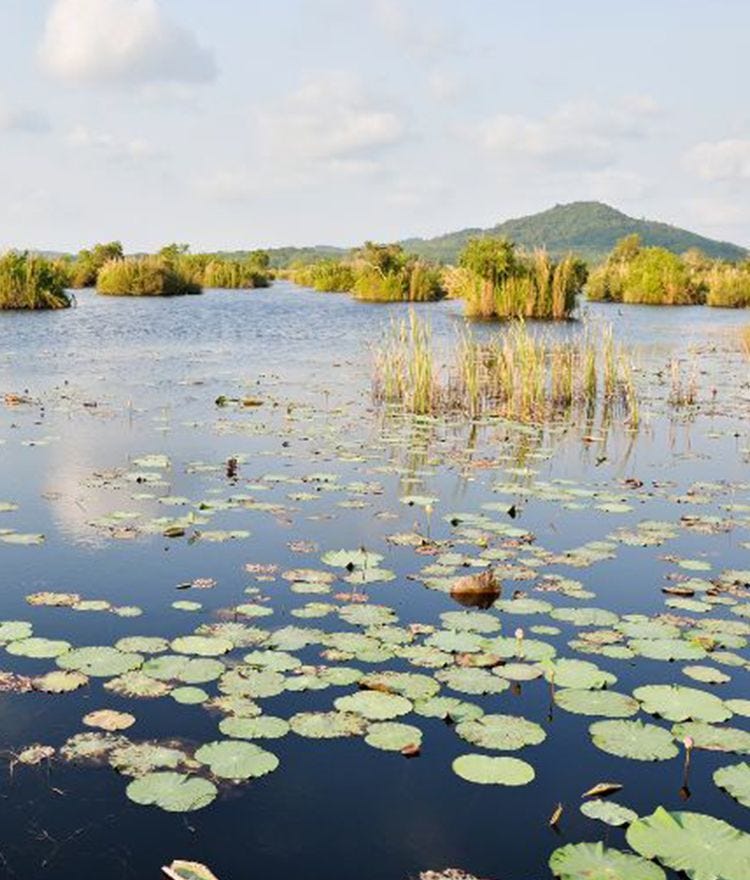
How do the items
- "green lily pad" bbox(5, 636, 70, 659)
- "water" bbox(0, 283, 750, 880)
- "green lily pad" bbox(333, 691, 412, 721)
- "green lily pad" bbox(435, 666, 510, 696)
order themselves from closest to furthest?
"water" bbox(0, 283, 750, 880) < "green lily pad" bbox(333, 691, 412, 721) < "green lily pad" bbox(435, 666, 510, 696) < "green lily pad" bbox(5, 636, 70, 659)

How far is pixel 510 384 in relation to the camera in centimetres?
1210

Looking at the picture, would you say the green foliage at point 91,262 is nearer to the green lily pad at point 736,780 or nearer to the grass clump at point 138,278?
the grass clump at point 138,278

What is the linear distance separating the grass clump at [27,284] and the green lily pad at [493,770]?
27079 mm

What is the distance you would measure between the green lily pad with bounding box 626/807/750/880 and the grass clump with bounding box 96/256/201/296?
37.0m

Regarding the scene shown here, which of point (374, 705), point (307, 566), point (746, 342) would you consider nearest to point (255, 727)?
point (374, 705)

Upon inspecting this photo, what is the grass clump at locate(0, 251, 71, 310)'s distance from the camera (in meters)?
27.6

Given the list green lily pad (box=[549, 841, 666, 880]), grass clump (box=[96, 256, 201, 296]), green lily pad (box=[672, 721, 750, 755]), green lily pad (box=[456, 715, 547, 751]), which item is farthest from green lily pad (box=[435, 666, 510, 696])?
grass clump (box=[96, 256, 201, 296])

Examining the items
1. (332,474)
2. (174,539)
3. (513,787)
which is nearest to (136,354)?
(332,474)

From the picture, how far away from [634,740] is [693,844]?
754 mm

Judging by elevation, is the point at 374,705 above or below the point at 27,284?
below

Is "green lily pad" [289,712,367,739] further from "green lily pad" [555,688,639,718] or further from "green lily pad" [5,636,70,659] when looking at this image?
"green lily pad" [5,636,70,659]

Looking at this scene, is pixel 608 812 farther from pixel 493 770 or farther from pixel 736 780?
pixel 736 780

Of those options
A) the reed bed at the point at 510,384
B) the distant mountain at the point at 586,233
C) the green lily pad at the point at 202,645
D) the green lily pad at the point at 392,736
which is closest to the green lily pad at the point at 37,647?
the green lily pad at the point at 202,645

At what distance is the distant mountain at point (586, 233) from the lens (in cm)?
15000
